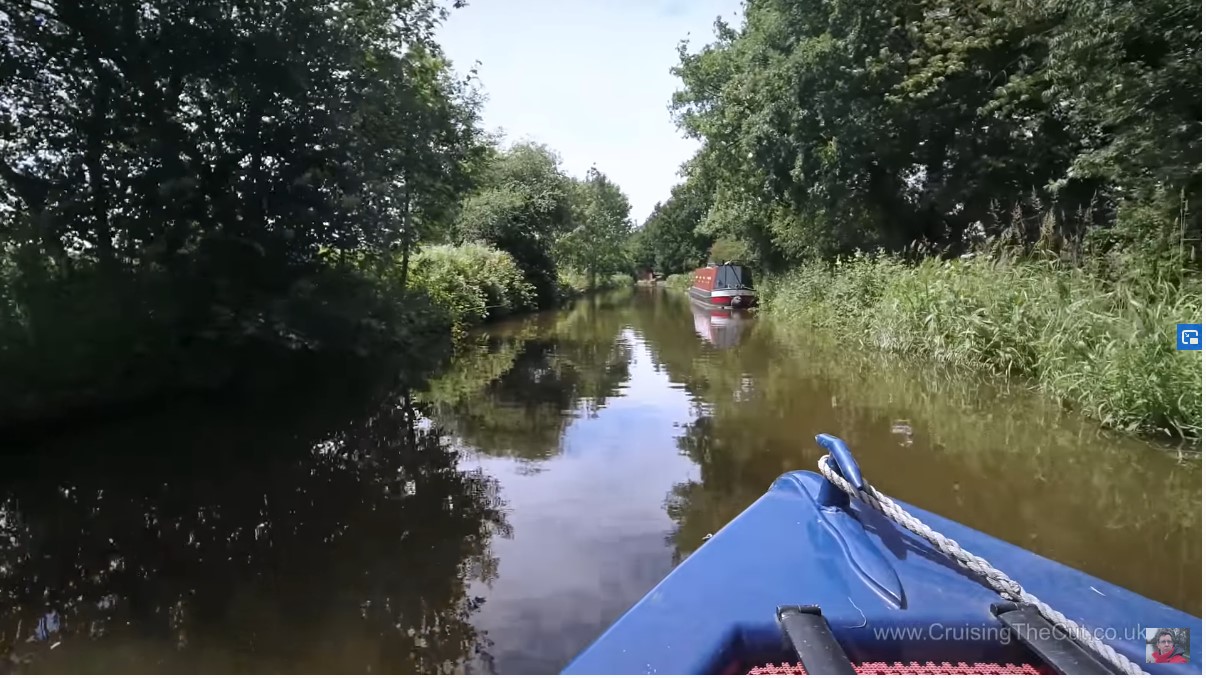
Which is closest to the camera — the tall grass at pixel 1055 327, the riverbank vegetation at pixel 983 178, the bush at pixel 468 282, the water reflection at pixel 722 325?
the tall grass at pixel 1055 327

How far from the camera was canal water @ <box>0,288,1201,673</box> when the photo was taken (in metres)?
3.37

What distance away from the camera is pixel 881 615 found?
7.75 feet

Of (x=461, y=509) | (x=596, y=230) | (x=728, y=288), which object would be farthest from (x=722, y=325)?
(x=596, y=230)

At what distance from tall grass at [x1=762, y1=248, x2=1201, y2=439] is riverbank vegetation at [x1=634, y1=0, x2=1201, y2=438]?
3 cm

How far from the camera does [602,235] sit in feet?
174

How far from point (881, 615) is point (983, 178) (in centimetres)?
1604

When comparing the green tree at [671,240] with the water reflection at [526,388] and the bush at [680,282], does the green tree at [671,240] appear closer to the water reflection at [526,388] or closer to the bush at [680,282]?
the bush at [680,282]

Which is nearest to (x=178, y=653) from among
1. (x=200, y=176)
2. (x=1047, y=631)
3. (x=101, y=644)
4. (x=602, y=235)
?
(x=101, y=644)

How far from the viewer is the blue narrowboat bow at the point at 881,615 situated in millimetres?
2148

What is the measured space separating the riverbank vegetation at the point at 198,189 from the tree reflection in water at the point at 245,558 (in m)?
1.82

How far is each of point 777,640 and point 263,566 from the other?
10.1ft

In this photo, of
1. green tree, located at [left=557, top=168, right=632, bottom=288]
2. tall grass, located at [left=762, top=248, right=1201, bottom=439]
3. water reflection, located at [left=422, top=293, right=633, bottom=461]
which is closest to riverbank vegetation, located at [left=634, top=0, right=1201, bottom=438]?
tall grass, located at [left=762, top=248, right=1201, bottom=439]

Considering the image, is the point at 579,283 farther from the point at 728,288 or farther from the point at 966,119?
the point at 966,119

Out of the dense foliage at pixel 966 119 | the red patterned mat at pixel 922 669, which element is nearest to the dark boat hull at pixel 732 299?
the dense foliage at pixel 966 119
